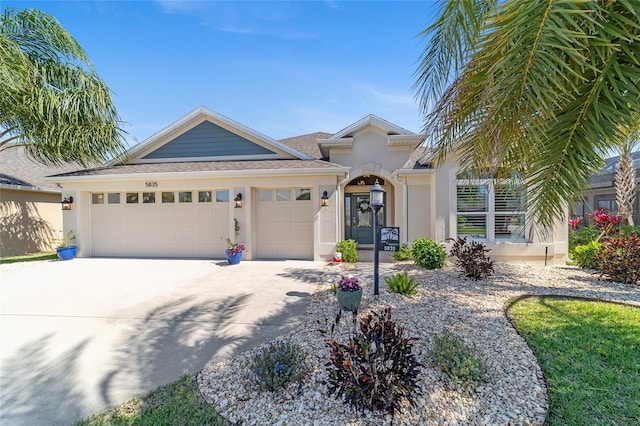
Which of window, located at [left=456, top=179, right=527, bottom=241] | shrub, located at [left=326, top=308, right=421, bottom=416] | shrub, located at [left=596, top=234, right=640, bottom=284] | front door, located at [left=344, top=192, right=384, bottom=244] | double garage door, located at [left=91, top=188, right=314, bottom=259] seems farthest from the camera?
front door, located at [left=344, top=192, right=384, bottom=244]

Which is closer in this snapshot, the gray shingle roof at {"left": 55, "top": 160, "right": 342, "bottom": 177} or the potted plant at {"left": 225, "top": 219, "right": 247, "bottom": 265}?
the potted plant at {"left": 225, "top": 219, "right": 247, "bottom": 265}

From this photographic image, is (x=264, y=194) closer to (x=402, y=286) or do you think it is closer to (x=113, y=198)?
(x=113, y=198)

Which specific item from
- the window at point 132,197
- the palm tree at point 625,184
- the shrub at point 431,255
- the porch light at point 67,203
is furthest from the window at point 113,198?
the palm tree at point 625,184

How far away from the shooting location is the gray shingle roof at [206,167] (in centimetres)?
997

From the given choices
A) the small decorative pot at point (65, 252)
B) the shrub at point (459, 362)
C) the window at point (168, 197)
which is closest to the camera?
the shrub at point (459, 362)

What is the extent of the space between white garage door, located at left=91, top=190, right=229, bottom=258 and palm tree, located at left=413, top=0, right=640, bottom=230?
349 inches

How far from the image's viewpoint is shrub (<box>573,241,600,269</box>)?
7.70 m

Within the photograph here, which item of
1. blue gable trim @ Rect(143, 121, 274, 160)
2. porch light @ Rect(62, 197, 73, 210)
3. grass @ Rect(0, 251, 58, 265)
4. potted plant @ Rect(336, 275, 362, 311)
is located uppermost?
blue gable trim @ Rect(143, 121, 274, 160)

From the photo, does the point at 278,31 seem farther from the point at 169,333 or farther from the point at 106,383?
the point at 106,383

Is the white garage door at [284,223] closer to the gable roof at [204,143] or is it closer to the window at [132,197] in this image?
the gable roof at [204,143]

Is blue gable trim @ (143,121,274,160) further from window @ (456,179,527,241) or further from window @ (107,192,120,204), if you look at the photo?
window @ (456,179,527,241)

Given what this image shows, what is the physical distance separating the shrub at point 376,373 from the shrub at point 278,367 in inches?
18.7

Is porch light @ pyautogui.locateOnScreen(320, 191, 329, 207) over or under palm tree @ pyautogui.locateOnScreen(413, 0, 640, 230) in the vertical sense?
under

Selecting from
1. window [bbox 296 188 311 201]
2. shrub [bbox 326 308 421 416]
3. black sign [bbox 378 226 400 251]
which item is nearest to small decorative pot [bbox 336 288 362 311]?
shrub [bbox 326 308 421 416]
